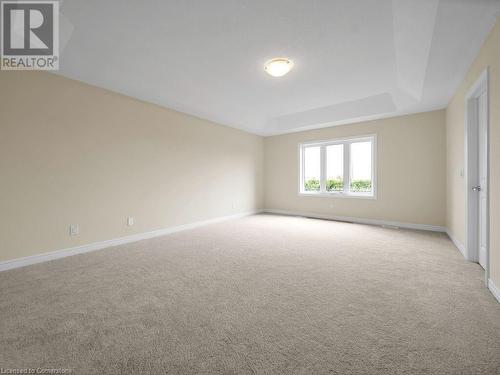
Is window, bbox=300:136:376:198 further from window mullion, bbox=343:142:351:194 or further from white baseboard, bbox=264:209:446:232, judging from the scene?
white baseboard, bbox=264:209:446:232

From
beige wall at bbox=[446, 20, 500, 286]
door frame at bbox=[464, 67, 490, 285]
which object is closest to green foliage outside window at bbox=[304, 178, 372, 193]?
beige wall at bbox=[446, 20, 500, 286]

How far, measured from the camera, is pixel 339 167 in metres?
5.84

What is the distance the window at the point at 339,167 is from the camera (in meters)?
5.42

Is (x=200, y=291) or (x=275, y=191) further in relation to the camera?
(x=275, y=191)

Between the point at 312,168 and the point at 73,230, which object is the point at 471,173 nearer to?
the point at 312,168

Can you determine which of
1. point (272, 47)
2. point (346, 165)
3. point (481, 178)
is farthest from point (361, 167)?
point (272, 47)

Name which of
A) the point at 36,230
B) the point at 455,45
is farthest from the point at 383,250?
the point at 36,230

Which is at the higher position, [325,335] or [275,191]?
[275,191]

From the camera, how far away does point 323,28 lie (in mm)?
2213

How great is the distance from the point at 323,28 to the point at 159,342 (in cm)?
305

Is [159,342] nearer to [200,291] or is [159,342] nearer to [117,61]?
[200,291]

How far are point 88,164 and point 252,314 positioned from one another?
3.21m

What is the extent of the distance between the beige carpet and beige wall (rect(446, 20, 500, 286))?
1.93 feet

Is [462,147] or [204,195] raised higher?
[462,147]
